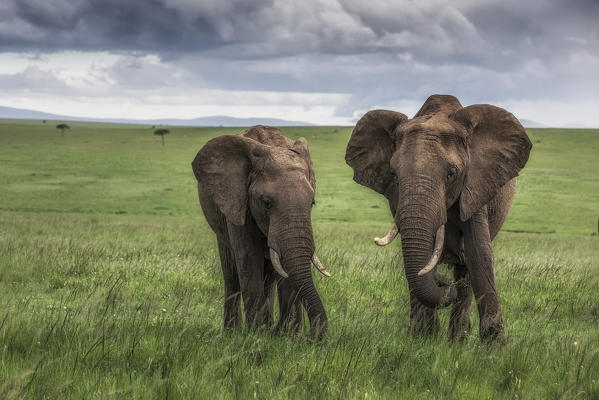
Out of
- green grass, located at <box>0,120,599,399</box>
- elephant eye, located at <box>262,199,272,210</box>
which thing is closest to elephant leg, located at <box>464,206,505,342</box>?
green grass, located at <box>0,120,599,399</box>

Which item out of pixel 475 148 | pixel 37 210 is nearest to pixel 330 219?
pixel 37 210

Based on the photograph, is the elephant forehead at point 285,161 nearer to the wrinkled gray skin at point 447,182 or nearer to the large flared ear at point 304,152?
the large flared ear at point 304,152

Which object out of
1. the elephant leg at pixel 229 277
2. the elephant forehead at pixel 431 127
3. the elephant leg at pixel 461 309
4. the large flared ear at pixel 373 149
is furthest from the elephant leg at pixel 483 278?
the elephant leg at pixel 229 277

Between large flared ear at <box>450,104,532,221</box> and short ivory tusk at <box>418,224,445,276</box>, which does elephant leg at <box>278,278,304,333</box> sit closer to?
→ short ivory tusk at <box>418,224,445,276</box>

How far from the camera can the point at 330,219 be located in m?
37.0

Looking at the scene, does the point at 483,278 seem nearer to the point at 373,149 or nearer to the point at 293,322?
the point at 373,149

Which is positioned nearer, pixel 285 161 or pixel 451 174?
pixel 451 174

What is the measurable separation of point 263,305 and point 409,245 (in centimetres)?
182

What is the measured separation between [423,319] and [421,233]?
1434mm

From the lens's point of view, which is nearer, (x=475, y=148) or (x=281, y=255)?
(x=281, y=255)

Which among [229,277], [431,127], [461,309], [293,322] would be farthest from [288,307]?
[431,127]

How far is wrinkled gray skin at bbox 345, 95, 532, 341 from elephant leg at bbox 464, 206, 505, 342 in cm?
1

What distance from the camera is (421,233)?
20.1 feet

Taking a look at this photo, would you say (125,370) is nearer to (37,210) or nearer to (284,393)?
(284,393)
